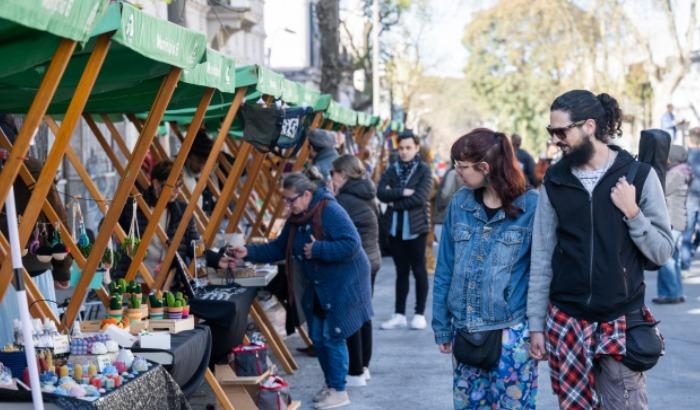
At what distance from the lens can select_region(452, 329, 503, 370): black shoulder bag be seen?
5289 millimetres

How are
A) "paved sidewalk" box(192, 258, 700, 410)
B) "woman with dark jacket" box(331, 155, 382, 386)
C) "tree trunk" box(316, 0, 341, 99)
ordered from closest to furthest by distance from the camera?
1. "paved sidewalk" box(192, 258, 700, 410)
2. "woman with dark jacket" box(331, 155, 382, 386)
3. "tree trunk" box(316, 0, 341, 99)

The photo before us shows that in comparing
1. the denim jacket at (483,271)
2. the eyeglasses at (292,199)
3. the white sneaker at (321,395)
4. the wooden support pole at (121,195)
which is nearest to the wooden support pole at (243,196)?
the eyeglasses at (292,199)

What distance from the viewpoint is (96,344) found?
223 inches

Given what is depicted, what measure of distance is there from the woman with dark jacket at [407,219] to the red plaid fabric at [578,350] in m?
6.87

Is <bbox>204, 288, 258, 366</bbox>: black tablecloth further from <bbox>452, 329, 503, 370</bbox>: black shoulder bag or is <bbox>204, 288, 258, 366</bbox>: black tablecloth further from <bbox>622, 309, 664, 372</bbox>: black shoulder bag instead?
<bbox>622, 309, 664, 372</bbox>: black shoulder bag

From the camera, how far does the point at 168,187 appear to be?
775cm

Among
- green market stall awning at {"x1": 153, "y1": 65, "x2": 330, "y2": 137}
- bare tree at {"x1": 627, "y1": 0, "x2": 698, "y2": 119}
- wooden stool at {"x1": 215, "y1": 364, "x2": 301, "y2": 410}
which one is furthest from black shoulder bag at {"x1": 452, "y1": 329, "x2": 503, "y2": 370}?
bare tree at {"x1": 627, "y1": 0, "x2": 698, "y2": 119}

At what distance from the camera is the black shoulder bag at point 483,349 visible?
5289mm

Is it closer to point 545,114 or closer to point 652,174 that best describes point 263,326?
point 652,174

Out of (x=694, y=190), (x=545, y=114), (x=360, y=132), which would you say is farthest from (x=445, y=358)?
(x=545, y=114)

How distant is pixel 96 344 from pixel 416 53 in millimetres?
54947

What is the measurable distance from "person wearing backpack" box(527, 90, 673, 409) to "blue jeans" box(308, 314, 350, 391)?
11.3 feet

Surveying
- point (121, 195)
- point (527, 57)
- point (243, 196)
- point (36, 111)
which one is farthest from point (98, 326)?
point (527, 57)

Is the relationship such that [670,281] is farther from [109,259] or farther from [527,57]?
[527,57]
